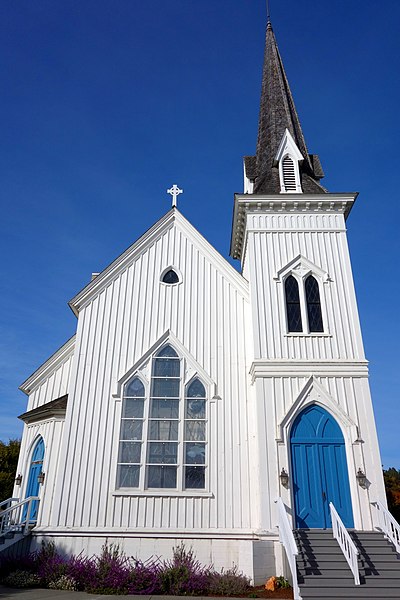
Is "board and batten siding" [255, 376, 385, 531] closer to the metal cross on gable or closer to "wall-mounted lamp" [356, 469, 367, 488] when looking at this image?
"wall-mounted lamp" [356, 469, 367, 488]

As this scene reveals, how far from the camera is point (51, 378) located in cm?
1633

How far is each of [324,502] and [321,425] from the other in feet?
6.31

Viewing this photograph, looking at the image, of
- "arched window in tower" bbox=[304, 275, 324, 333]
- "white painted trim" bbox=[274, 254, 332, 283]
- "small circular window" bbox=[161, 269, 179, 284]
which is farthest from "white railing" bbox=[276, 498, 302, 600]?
"small circular window" bbox=[161, 269, 179, 284]

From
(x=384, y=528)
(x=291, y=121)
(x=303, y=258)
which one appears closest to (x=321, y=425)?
(x=384, y=528)

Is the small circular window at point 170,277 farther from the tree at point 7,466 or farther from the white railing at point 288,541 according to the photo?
the tree at point 7,466

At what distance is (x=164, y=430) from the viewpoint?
13.3 m

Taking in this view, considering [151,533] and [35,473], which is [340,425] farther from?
[35,473]

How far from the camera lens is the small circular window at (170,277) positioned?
15.3 meters

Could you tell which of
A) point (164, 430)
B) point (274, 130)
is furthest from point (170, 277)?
point (274, 130)

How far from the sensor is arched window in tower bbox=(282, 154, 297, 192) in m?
16.5

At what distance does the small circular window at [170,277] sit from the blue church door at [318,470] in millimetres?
5899

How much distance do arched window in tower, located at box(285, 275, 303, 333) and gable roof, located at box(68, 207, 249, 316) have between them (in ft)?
4.44

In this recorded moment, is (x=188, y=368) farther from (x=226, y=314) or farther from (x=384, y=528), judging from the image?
(x=384, y=528)

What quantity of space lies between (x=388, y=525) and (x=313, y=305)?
6.31 meters
